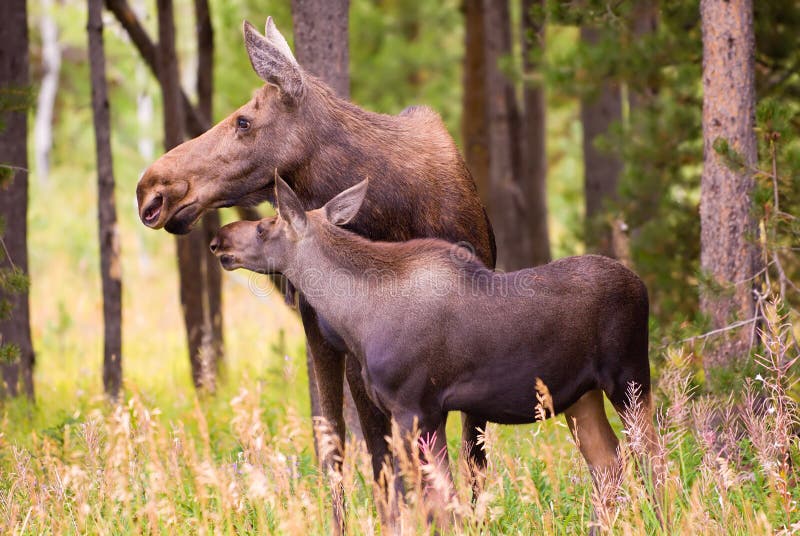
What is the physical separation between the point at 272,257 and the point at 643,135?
19.6ft

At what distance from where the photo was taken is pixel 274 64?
17.5ft

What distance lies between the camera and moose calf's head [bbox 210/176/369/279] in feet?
16.6

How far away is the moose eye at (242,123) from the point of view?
18.0ft

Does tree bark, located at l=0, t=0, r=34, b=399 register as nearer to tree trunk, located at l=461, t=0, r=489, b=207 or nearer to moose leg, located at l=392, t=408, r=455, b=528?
moose leg, located at l=392, t=408, r=455, b=528

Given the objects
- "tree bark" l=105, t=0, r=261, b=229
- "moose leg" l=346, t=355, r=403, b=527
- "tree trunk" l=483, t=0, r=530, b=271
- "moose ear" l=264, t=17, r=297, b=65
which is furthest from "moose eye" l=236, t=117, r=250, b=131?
"tree trunk" l=483, t=0, r=530, b=271

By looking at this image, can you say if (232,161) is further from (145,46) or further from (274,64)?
(145,46)

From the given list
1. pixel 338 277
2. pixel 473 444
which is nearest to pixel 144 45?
pixel 338 277

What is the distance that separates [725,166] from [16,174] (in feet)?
18.5

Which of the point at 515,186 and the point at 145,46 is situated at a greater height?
the point at 145,46

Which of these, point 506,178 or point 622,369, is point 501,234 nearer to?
point 506,178

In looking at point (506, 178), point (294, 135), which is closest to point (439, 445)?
point (294, 135)

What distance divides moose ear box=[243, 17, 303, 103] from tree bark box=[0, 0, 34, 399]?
12.7ft

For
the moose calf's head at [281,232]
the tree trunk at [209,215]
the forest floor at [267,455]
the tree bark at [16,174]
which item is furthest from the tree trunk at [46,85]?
the moose calf's head at [281,232]

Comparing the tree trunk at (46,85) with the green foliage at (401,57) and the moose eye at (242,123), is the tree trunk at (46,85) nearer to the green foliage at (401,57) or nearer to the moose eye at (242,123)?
the green foliage at (401,57)
